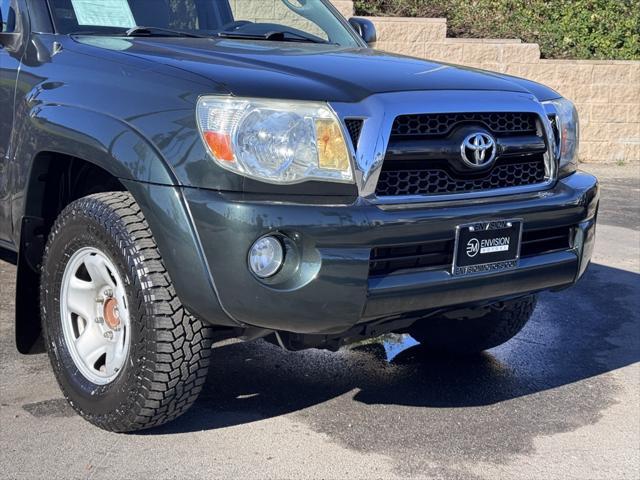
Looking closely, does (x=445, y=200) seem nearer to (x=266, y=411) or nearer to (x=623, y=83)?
(x=266, y=411)

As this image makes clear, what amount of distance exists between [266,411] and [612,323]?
7.74 feet

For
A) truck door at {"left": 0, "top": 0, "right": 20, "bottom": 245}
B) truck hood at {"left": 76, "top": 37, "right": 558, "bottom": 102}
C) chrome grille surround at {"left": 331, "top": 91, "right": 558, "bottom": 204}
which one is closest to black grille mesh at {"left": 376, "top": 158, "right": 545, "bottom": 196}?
chrome grille surround at {"left": 331, "top": 91, "right": 558, "bottom": 204}

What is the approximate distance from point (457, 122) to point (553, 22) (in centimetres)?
924

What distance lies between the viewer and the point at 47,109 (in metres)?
3.74

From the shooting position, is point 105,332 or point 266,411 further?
point 266,411

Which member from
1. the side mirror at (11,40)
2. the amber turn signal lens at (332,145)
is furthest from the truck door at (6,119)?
the amber turn signal lens at (332,145)

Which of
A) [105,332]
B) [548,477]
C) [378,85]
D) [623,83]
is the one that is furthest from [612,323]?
[623,83]

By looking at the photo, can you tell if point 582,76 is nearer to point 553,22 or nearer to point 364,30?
point 553,22

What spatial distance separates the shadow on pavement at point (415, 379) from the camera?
12.9 ft

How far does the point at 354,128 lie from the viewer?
128 inches

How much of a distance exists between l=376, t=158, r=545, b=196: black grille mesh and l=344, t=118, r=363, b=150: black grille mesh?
0.53 ft

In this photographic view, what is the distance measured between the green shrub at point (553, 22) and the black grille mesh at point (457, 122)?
806 cm

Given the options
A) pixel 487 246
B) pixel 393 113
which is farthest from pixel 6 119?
pixel 487 246

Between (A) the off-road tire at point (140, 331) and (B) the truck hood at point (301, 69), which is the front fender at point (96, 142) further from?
(B) the truck hood at point (301, 69)
